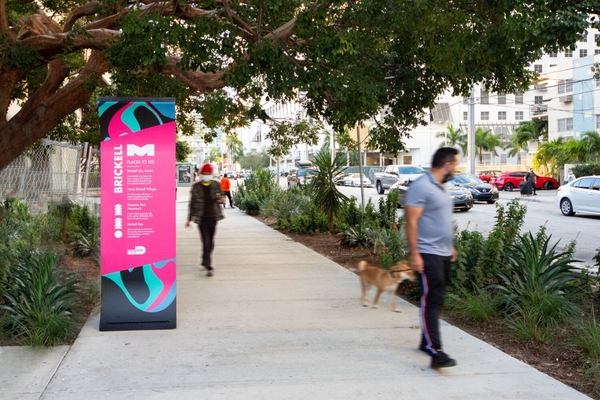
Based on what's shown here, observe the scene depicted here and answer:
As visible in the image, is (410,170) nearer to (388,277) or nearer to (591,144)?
(591,144)

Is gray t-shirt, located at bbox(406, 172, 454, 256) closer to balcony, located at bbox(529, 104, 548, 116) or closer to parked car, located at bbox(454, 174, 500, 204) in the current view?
parked car, located at bbox(454, 174, 500, 204)

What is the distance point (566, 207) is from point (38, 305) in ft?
66.3

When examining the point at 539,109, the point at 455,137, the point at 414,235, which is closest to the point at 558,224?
the point at 414,235

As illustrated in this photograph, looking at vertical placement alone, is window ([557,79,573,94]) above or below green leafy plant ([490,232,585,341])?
above

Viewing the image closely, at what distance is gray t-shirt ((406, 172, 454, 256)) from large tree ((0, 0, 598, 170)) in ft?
9.74

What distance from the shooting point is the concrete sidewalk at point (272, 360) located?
Answer: 5.18m

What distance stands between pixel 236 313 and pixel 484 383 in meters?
3.39

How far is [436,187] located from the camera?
5.69m

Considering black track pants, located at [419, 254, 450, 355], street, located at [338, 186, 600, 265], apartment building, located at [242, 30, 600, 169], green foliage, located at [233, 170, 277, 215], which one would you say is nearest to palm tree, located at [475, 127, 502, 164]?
apartment building, located at [242, 30, 600, 169]

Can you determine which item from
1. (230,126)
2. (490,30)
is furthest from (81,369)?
(230,126)

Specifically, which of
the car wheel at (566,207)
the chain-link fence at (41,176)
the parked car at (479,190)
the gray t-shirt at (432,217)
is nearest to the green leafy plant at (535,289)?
the gray t-shirt at (432,217)

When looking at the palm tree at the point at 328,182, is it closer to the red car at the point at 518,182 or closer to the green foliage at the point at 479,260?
the green foliage at the point at 479,260

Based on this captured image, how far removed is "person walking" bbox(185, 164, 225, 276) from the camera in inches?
418

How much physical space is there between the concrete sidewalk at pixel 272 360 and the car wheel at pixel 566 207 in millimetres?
16556
